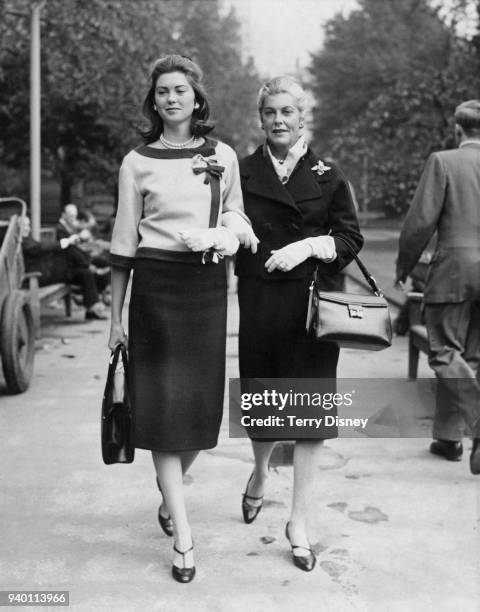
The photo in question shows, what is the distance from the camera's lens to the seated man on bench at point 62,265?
8.66 m

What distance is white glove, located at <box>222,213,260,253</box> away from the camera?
347 centimetres

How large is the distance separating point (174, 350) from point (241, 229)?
0.53m

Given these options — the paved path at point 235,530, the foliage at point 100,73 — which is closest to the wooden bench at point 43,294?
the paved path at point 235,530

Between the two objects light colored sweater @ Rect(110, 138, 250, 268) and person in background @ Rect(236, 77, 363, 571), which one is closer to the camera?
light colored sweater @ Rect(110, 138, 250, 268)

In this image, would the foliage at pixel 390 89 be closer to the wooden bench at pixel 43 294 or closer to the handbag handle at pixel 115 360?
the wooden bench at pixel 43 294

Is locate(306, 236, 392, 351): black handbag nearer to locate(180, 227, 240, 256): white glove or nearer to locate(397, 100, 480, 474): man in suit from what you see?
locate(180, 227, 240, 256): white glove

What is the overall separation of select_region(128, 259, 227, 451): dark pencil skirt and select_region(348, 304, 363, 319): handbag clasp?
20.2 inches

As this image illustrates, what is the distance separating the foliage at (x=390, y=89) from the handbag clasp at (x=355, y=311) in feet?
52.5

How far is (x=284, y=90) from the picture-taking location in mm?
3611

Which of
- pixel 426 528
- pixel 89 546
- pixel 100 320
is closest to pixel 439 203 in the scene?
pixel 426 528

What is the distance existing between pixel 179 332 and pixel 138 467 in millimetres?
1764

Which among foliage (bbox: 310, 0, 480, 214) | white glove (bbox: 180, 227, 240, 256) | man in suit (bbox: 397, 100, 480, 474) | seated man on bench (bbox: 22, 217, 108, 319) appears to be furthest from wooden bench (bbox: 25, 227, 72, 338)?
foliage (bbox: 310, 0, 480, 214)

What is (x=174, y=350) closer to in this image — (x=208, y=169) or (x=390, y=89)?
(x=208, y=169)

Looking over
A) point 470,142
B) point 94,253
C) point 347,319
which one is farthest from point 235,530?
point 94,253
